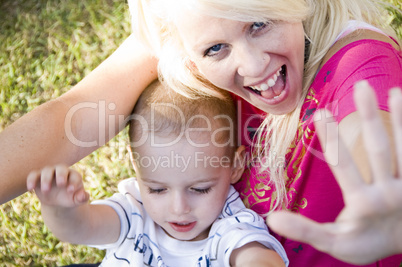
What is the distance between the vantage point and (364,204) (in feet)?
2.76

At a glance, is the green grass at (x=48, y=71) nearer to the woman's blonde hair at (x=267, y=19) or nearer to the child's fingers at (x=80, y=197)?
the woman's blonde hair at (x=267, y=19)

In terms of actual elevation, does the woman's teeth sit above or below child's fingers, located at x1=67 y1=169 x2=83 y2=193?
above

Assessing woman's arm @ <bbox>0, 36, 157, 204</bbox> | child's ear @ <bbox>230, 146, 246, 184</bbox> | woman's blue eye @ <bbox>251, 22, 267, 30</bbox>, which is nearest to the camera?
woman's blue eye @ <bbox>251, 22, 267, 30</bbox>

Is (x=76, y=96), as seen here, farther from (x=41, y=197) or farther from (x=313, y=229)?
(x=313, y=229)

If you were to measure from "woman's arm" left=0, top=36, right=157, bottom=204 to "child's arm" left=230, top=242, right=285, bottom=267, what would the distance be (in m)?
0.65

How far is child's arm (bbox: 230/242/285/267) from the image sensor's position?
1.50 metres

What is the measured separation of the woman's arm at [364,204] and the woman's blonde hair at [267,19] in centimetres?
53

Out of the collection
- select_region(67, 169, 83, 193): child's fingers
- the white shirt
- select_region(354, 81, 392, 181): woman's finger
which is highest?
select_region(354, 81, 392, 181): woman's finger

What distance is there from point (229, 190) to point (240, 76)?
490mm

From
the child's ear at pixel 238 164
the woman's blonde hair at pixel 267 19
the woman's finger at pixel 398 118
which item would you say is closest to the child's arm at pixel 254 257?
the woman's blonde hair at pixel 267 19

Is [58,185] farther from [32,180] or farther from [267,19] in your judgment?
[267,19]

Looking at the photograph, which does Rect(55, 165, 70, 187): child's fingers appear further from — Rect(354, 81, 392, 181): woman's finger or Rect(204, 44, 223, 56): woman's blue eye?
Rect(354, 81, 392, 181): woman's finger

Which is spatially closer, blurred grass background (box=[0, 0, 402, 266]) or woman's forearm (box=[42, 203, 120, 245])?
woman's forearm (box=[42, 203, 120, 245])

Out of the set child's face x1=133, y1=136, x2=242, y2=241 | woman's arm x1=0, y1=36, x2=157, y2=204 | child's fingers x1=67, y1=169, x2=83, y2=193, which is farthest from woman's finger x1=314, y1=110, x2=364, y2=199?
woman's arm x1=0, y1=36, x2=157, y2=204
